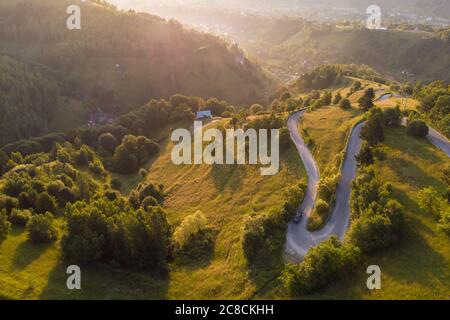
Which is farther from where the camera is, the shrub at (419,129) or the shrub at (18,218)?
the shrub at (419,129)

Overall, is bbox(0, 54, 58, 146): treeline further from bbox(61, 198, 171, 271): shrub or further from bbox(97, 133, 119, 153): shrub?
bbox(61, 198, 171, 271): shrub

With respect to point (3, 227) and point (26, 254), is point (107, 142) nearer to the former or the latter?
point (3, 227)

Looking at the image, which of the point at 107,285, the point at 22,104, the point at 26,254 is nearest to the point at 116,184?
the point at 26,254

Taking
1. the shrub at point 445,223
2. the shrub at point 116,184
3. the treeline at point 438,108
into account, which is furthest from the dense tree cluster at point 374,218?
the shrub at point 116,184

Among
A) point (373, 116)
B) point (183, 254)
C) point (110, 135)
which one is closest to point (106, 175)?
point (110, 135)

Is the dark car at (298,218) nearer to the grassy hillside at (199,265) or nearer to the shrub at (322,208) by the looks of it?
the shrub at (322,208)

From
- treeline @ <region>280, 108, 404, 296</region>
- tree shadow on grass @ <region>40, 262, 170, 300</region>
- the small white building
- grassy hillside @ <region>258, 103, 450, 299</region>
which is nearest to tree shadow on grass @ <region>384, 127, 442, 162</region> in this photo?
grassy hillside @ <region>258, 103, 450, 299</region>

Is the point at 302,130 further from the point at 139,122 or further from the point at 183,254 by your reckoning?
the point at 139,122

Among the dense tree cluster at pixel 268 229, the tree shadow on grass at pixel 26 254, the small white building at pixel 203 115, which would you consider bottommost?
the tree shadow on grass at pixel 26 254
